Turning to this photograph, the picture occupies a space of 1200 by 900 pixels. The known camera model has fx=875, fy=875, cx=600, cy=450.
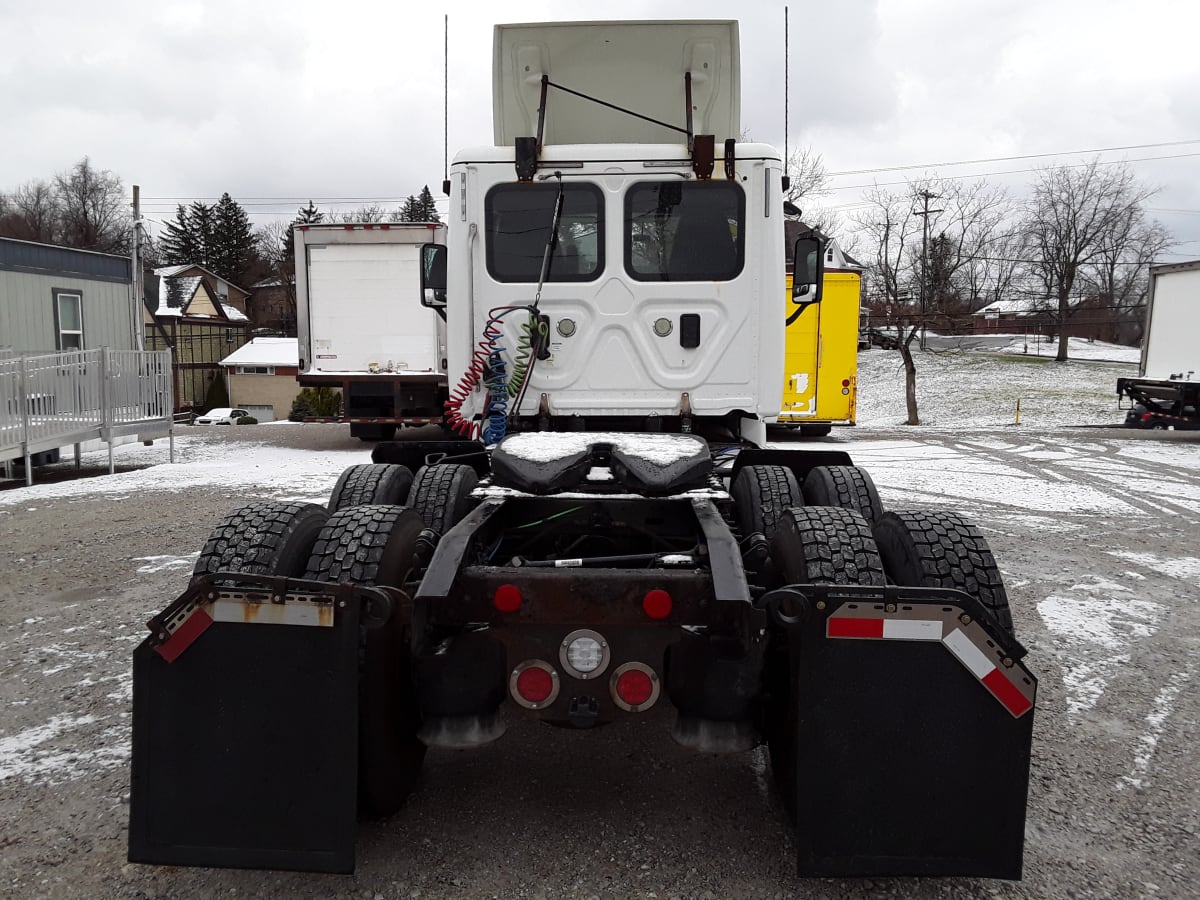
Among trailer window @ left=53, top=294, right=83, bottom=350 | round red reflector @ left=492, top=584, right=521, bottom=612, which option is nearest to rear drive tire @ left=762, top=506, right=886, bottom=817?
round red reflector @ left=492, top=584, right=521, bottom=612

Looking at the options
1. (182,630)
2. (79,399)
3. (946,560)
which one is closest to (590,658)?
(182,630)

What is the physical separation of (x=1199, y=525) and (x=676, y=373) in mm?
7180

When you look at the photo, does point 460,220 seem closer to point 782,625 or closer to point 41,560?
point 782,625

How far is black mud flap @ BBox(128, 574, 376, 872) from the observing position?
2.46 m

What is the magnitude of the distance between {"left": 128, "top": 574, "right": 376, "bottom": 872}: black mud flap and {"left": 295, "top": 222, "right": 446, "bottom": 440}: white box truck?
12063mm

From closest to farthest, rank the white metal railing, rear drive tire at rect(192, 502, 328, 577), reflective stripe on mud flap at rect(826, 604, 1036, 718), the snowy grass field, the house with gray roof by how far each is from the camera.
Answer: reflective stripe on mud flap at rect(826, 604, 1036, 718)
rear drive tire at rect(192, 502, 328, 577)
the white metal railing
the snowy grass field
the house with gray roof

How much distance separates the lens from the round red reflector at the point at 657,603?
8.45 feet

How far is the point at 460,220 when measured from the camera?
15.9 ft

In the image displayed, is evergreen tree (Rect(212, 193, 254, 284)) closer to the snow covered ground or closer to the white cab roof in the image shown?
the snow covered ground

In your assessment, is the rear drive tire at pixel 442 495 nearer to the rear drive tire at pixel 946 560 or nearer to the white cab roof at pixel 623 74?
the rear drive tire at pixel 946 560

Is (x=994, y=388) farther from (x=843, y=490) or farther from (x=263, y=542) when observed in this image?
(x=263, y=542)

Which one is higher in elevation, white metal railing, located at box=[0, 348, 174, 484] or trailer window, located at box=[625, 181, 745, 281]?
trailer window, located at box=[625, 181, 745, 281]

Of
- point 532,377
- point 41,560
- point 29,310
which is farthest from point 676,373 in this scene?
point 29,310

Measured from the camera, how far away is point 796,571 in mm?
2889
